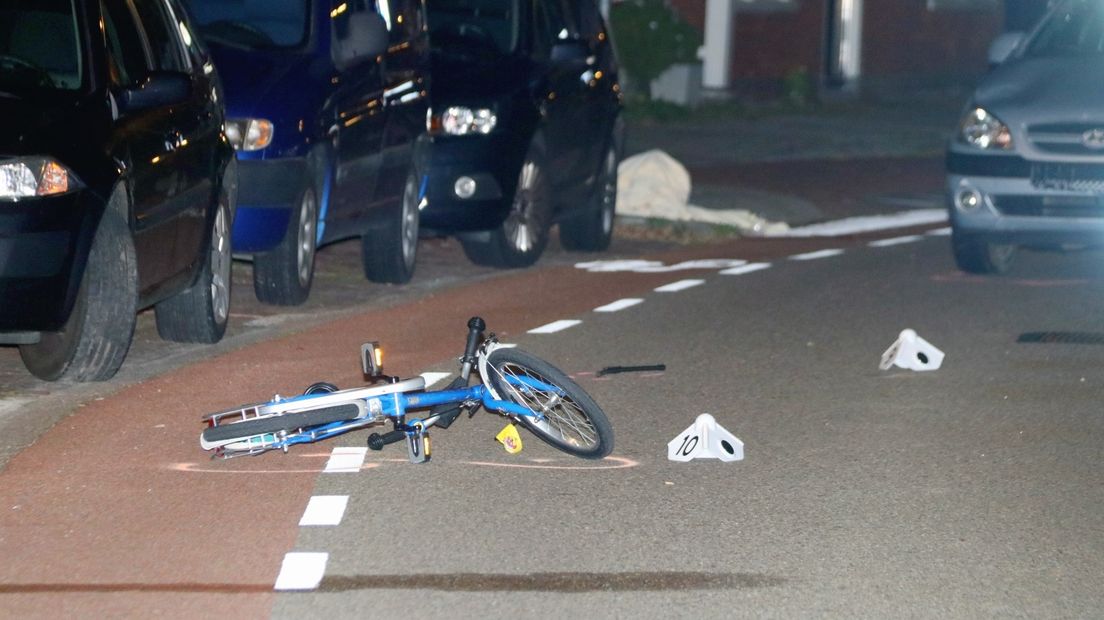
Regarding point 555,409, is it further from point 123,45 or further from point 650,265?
point 650,265

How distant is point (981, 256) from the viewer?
14.7m

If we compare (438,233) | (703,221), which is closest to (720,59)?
(703,221)

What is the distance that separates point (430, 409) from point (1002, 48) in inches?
296

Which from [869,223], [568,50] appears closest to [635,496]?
[568,50]

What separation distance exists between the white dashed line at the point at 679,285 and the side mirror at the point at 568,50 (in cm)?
173

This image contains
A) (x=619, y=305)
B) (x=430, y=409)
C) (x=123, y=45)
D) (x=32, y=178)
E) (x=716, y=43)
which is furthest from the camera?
(x=716, y=43)

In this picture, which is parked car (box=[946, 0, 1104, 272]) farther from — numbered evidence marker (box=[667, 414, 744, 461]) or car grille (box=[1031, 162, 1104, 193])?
numbered evidence marker (box=[667, 414, 744, 461])

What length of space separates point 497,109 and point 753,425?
223 inches

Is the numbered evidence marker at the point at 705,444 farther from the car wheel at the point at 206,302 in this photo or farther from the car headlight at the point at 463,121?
the car headlight at the point at 463,121

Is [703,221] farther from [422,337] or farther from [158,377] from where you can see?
[158,377]

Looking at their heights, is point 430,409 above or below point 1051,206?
above

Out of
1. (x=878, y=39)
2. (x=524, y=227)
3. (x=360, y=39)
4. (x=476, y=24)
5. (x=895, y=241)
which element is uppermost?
(x=360, y=39)

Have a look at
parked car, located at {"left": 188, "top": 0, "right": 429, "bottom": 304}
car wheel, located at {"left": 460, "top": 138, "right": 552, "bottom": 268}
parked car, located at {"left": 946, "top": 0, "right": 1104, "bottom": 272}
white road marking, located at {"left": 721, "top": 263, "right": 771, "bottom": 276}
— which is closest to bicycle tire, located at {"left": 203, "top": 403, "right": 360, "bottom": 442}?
parked car, located at {"left": 188, "top": 0, "right": 429, "bottom": 304}

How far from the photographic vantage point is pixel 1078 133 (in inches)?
529
